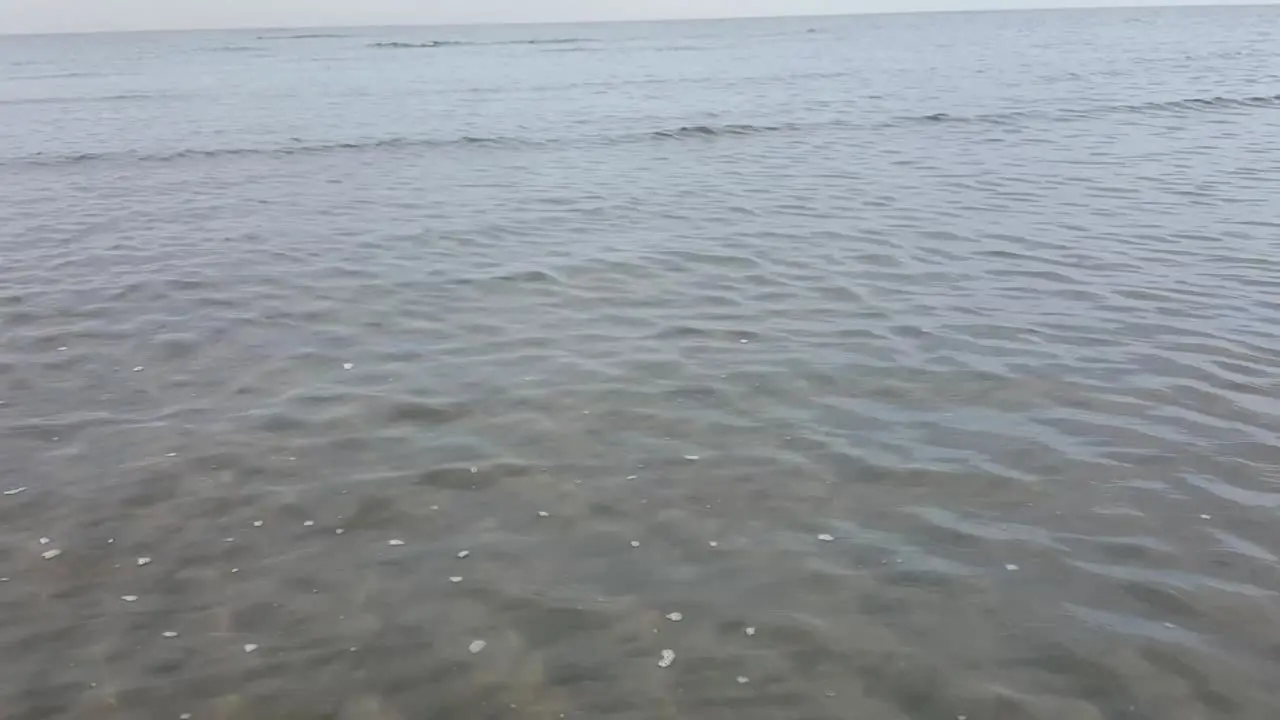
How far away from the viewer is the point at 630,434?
319 inches

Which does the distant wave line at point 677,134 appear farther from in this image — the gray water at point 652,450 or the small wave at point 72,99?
the small wave at point 72,99

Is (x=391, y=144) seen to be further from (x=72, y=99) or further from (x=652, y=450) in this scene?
(x=72, y=99)

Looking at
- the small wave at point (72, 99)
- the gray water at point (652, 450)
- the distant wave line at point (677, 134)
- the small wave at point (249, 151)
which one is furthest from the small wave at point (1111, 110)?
the small wave at point (72, 99)

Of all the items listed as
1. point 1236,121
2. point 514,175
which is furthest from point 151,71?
point 1236,121

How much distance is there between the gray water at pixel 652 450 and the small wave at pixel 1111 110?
29.2 ft

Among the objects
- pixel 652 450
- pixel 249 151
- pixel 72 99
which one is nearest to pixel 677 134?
pixel 249 151

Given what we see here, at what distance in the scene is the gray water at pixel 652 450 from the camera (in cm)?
532

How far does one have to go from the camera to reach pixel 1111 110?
27.9 m

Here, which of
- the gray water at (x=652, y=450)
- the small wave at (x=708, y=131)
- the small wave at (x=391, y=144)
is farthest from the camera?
the small wave at (x=708, y=131)

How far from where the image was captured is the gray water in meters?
5.32

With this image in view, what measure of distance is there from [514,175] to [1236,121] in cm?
1968

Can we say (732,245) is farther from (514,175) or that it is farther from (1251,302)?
(514,175)

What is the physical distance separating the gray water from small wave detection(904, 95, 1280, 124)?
29.2 feet

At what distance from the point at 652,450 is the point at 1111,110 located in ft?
85.4
